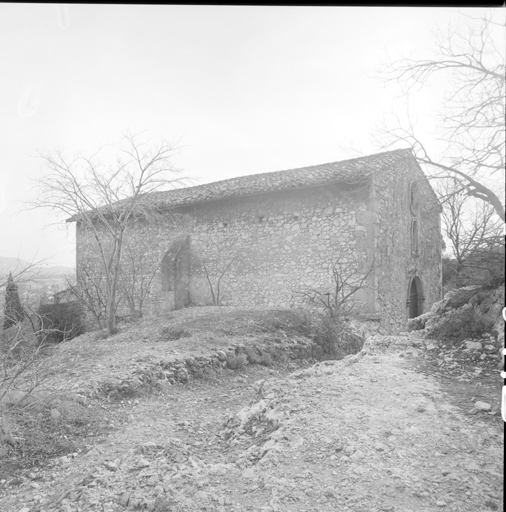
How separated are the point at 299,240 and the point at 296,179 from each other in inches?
60.0

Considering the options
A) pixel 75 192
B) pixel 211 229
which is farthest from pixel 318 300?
pixel 75 192

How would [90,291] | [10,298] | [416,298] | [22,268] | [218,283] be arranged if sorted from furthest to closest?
[90,291] → [416,298] → [218,283] → [10,298] → [22,268]

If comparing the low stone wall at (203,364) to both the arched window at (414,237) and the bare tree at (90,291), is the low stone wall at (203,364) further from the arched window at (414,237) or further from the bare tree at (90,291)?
the arched window at (414,237)

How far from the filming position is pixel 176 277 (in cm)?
1302

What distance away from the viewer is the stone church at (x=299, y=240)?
10641 millimetres

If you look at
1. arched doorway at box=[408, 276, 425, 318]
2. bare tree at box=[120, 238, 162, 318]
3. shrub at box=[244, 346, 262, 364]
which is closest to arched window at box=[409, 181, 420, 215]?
arched doorway at box=[408, 276, 425, 318]

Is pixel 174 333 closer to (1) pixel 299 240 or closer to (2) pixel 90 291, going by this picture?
(1) pixel 299 240

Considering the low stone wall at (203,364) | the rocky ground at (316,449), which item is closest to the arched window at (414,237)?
the low stone wall at (203,364)

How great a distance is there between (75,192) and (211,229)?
13.3ft

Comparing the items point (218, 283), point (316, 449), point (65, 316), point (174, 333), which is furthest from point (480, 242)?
point (65, 316)

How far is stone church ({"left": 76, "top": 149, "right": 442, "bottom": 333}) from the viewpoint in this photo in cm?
1064

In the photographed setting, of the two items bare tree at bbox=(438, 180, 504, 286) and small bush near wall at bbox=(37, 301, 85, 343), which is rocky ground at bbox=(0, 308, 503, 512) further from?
small bush near wall at bbox=(37, 301, 85, 343)

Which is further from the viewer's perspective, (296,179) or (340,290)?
(296,179)

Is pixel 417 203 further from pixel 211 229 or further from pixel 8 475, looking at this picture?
pixel 8 475
